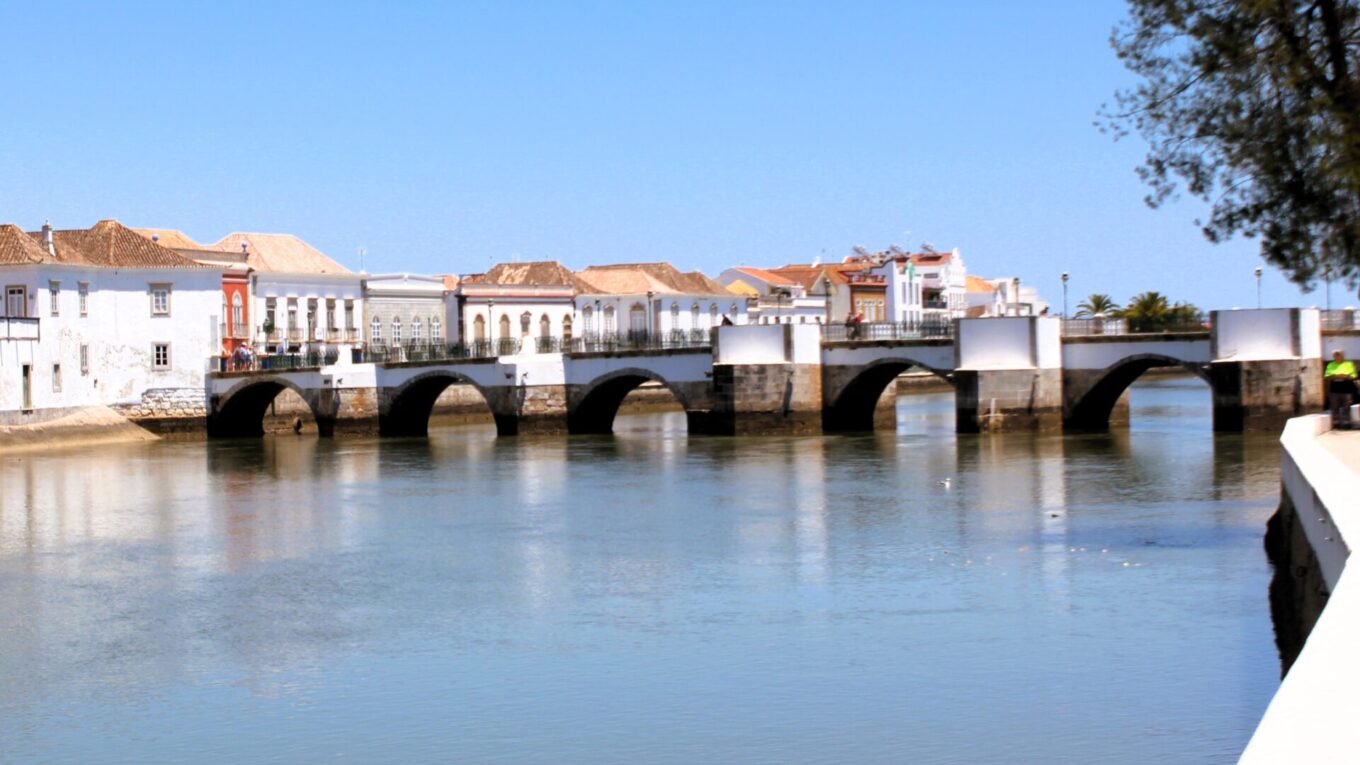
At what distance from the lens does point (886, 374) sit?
4416 cm

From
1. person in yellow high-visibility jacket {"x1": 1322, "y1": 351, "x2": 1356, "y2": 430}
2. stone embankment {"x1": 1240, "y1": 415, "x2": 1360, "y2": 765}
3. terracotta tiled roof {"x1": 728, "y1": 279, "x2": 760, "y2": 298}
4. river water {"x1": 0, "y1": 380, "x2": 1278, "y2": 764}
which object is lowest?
river water {"x1": 0, "y1": 380, "x2": 1278, "y2": 764}

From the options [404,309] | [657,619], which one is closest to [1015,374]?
[657,619]

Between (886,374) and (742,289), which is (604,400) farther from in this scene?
(742,289)

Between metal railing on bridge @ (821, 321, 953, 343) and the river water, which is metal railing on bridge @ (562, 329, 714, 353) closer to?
metal railing on bridge @ (821, 321, 953, 343)

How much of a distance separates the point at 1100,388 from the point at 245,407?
26.3m

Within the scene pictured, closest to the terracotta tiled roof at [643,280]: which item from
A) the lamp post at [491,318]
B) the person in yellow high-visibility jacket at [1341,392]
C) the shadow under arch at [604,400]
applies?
the lamp post at [491,318]

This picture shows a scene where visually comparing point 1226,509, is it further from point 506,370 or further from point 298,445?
point 298,445

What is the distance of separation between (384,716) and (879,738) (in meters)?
3.57

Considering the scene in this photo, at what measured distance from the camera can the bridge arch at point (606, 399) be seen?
149 feet

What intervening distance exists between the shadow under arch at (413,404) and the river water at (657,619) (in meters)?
17.8

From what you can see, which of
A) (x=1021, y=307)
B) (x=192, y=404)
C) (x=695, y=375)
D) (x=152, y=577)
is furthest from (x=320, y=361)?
(x=1021, y=307)

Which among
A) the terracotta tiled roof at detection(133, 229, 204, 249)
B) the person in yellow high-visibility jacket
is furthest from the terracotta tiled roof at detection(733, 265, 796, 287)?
the person in yellow high-visibility jacket

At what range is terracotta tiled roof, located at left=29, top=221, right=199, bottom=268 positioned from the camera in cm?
5181

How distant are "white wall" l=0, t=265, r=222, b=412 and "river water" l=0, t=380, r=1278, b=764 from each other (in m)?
18.6
